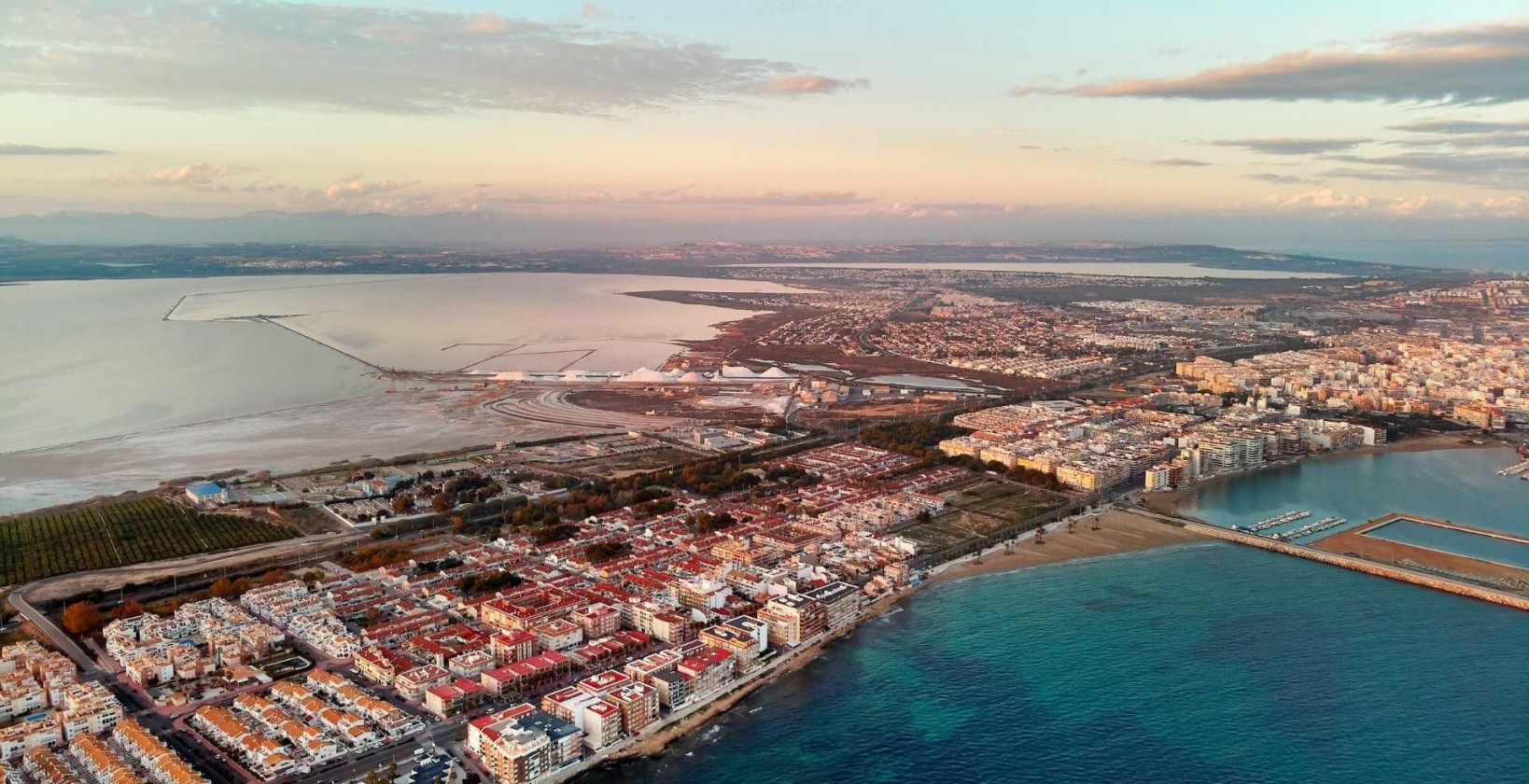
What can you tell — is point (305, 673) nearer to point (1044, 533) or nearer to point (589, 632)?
point (589, 632)

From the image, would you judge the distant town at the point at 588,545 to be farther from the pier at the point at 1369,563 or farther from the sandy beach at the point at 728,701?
the pier at the point at 1369,563

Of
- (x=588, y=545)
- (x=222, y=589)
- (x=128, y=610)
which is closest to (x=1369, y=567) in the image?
(x=588, y=545)

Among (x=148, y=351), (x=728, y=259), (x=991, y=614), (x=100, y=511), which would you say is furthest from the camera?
(x=728, y=259)

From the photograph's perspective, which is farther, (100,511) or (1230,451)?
(1230,451)

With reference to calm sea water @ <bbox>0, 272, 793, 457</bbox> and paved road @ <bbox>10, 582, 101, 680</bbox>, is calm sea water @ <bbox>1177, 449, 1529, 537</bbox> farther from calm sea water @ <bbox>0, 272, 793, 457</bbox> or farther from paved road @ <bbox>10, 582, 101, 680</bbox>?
calm sea water @ <bbox>0, 272, 793, 457</bbox>

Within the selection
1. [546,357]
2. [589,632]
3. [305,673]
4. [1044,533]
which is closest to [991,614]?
[1044,533]

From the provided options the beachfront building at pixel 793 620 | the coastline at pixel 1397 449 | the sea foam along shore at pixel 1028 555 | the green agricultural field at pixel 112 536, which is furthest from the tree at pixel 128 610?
the coastline at pixel 1397 449
